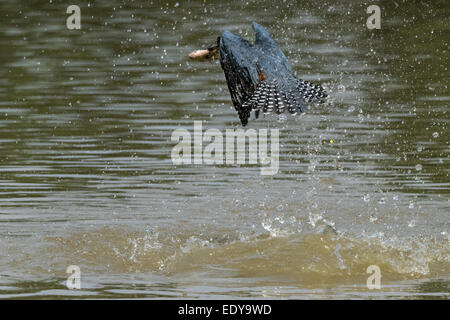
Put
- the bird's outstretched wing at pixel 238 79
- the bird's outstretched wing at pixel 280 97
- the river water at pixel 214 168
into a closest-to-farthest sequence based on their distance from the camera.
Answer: the river water at pixel 214 168, the bird's outstretched wing at pixel 280 97, the bird's outstretched wing at pixel 238 79

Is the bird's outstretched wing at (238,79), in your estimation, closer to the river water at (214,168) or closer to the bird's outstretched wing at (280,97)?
the bird's outstretched wing at (280,97)

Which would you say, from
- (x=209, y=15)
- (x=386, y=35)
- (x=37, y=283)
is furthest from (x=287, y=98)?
(x=209, y=15)

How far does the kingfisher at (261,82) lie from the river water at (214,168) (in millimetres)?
917

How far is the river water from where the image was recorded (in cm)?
594

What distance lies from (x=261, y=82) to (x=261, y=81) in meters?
0.01

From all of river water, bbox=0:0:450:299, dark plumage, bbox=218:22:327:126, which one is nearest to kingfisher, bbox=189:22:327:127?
dark plumage, bbox=218:22:327:126

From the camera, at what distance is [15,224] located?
6.72 meters

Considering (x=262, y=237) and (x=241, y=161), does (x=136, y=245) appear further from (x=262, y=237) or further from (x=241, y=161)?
(x=241, y=161)

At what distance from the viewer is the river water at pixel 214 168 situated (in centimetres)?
594

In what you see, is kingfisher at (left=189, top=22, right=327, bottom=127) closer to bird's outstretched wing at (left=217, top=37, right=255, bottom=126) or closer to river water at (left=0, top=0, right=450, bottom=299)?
bird's outstretched wing at (left=217, top=37, right=255, bottom=126)

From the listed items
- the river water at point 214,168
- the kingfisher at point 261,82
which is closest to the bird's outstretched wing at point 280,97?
the kingfisher at point 261,82

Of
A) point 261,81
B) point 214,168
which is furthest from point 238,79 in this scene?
point 214,168

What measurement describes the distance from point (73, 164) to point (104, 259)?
2.16m

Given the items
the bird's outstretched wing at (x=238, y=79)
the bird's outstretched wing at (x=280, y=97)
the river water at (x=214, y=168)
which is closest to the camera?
the river water at (x=214, y=168)
